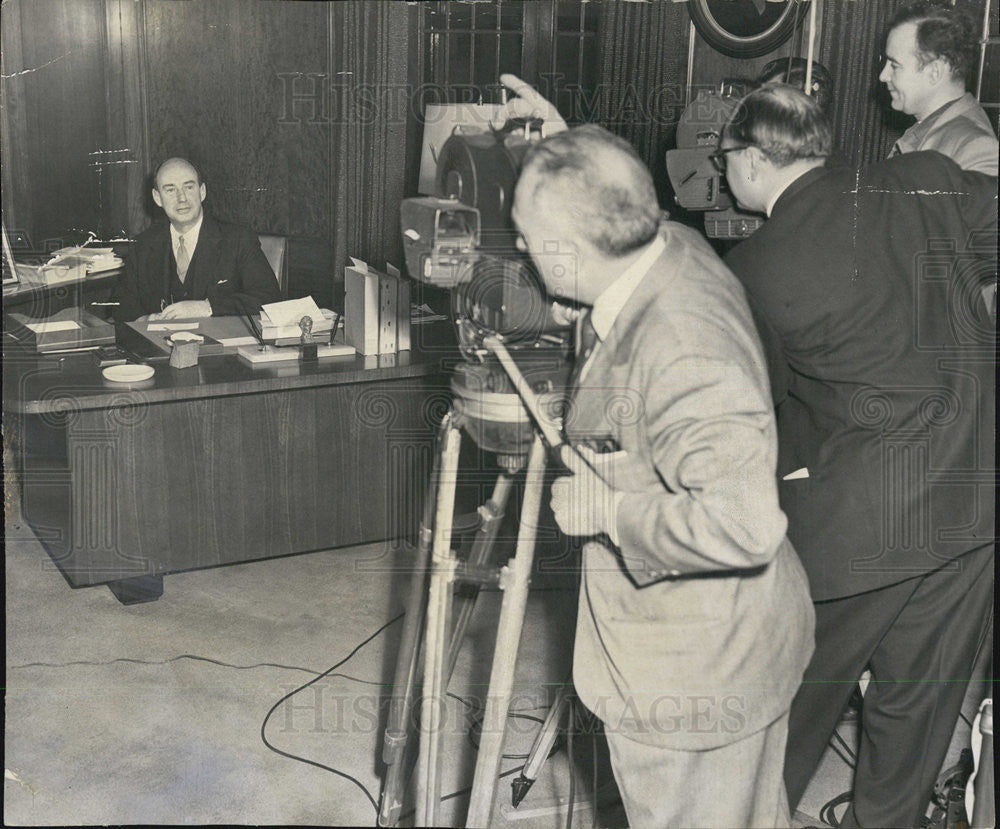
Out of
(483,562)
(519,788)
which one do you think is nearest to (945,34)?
(483,562)

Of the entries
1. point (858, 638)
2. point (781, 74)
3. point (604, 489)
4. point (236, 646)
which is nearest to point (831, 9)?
point (781, 74)

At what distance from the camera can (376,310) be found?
4148mm

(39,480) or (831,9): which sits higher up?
(831,9)

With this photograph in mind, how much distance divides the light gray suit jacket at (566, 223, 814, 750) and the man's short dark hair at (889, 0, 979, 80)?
107cm

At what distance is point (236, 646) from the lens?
3.65m

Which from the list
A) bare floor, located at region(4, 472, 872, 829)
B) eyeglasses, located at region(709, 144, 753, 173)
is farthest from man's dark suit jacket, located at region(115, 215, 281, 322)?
eyeglasses, located at region(709, 144, 753, 173)

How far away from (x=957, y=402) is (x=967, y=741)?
1379 millimetres

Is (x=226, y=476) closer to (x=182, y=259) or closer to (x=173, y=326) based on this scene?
(x=173, y=326)

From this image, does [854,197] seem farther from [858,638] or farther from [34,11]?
[34,11]

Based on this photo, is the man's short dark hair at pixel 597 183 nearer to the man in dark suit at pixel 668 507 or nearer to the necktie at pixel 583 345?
the man in dark suit at pixel 668 507

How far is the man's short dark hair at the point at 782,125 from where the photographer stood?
218 centimetres

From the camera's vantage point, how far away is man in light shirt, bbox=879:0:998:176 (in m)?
2.41

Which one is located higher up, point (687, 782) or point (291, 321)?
point (291, 321)

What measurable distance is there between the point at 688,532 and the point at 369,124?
477cm
